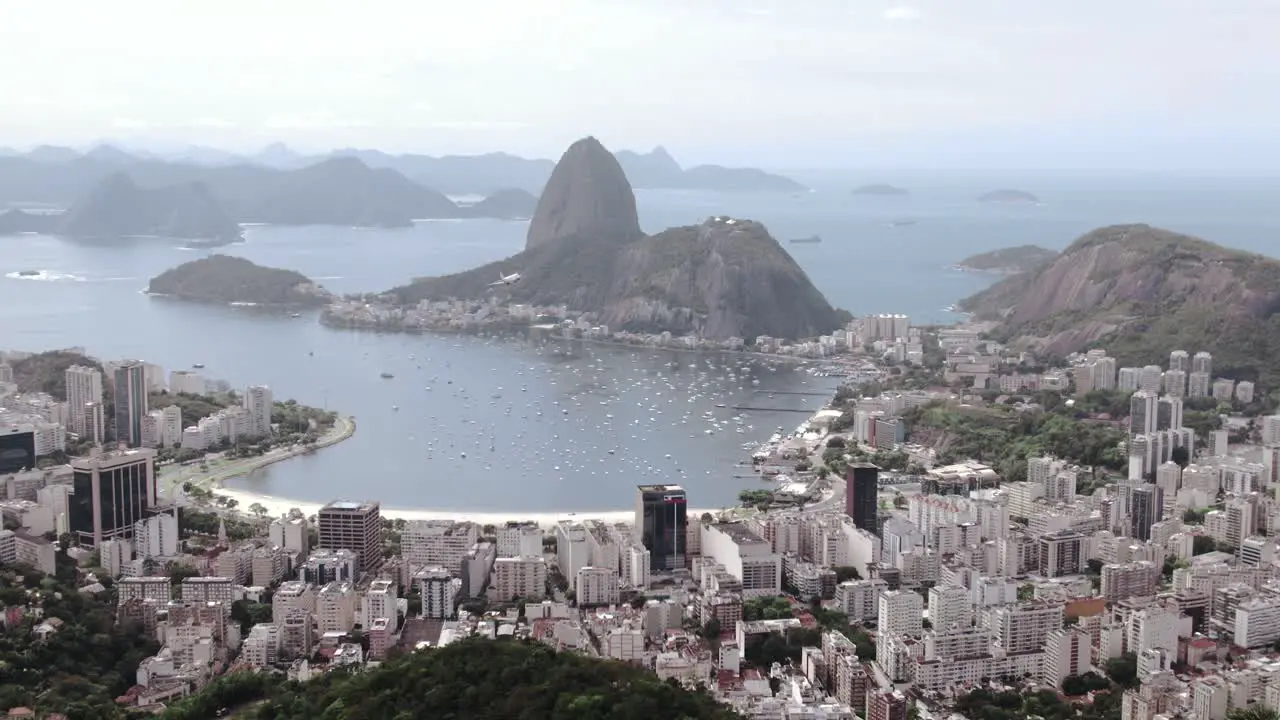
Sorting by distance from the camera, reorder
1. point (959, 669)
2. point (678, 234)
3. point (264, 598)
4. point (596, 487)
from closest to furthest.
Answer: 1. point (959, 669)
2. point (264, 598)
3. point (596, 487)
4. point (678, 234)

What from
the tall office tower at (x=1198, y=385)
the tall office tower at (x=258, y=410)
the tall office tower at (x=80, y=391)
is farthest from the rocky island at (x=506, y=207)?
the tall office tower at (x=1198, y=385)

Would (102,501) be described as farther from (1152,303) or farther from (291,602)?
(1152,303)

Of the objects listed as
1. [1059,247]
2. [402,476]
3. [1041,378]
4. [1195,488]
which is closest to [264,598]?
[402,476]

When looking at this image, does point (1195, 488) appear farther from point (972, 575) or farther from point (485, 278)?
point (485, 278)

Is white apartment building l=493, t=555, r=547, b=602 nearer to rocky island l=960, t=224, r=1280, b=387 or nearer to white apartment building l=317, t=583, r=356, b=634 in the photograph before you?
white apartment building l=317, t=583, r=356, b=634

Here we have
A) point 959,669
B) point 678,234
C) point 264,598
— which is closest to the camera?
point 959,669

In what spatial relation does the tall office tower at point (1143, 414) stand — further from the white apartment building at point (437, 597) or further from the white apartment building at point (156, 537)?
the white apartment building at point (156, 537)

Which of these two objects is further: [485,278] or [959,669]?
[485,278]
